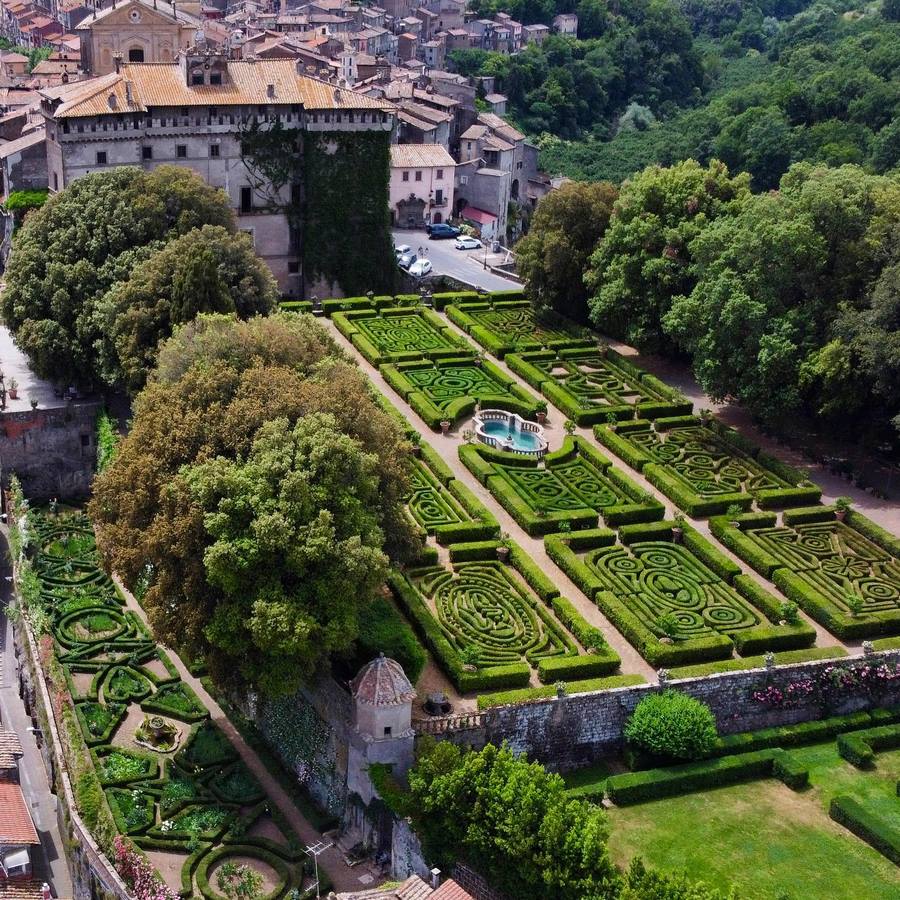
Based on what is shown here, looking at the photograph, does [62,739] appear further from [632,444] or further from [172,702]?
[632,444]

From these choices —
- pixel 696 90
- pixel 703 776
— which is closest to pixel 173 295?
pixel 703 776

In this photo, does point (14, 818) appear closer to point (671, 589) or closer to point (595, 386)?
point (671, 589)

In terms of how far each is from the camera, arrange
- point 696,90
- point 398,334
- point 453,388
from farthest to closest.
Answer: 1. point 696,90
2. point 398,334
3. point 453,388

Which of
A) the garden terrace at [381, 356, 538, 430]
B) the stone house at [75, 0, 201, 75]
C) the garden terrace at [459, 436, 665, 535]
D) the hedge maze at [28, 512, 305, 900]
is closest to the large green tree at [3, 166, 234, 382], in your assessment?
the hedge maze at [28, 512, 305, 900]

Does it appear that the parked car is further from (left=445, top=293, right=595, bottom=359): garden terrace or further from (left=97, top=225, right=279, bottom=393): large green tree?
(left=97, top=225, right=279, bottom=393): large green tree

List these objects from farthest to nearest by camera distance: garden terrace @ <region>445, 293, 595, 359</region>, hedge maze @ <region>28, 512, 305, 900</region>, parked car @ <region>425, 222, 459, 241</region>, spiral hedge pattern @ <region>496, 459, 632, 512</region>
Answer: parked car @ <region>425, 222, 459, 241</region> < garden terrace @ <region>445, 293, 595, 359</region> < spiral hedge pattern @ <region>496, 459, 632, 512</region> < hedge maze @ <region>28, 512, 305, 900</region>

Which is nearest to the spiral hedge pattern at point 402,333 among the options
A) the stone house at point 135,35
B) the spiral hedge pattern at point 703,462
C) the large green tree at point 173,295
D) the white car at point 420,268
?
the white car at point 420,268

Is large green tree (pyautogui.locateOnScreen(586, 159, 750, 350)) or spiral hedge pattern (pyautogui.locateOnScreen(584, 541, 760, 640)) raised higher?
large green tree (pyautogui.locateOnScreen(586, 159, 750, 350))
